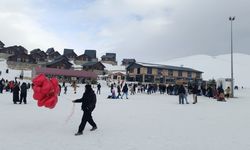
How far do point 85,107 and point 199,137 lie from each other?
3.27 meters

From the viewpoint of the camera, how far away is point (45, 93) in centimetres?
992

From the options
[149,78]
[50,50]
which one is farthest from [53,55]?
[149,78]

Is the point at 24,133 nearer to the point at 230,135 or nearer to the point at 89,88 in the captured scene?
the point at 89,88

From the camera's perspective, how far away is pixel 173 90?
3688 centimetres

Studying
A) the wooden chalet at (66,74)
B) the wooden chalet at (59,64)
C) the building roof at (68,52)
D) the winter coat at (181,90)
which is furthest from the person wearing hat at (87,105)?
the building roof at (68,52)

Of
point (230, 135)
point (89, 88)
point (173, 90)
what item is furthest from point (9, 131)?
point (173, 90)

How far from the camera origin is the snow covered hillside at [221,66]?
102438mm

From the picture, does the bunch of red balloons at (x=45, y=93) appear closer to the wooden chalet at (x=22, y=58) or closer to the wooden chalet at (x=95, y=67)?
the wooden chalet at (x=95, y=67)

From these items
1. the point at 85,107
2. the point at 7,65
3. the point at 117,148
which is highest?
the point at 7,65

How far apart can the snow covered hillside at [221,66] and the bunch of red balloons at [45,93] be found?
88.2 metres

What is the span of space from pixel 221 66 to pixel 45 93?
121 meters

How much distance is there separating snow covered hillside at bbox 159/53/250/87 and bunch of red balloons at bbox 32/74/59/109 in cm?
8818

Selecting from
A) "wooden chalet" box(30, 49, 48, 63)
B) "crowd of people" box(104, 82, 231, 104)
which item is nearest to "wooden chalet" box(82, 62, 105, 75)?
"wooden chalet" box(30, 49, 48, 63)

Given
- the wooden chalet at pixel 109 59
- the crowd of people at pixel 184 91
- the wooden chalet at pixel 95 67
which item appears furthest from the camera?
the wooden chalet at pixel 109 59
